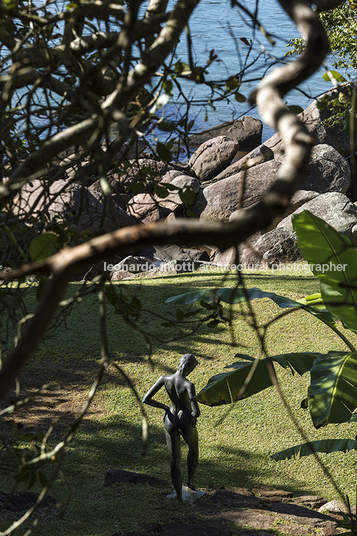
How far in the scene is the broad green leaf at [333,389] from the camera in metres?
3.54

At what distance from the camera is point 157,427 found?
6816mm

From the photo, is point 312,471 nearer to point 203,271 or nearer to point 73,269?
point 73,269

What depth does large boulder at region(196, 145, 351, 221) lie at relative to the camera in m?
14.8

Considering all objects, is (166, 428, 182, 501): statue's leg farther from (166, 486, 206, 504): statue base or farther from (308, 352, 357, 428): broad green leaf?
(308, 352, 357, 428): broad green leaf

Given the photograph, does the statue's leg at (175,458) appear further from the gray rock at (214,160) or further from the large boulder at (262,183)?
the gray rock at (214,160)

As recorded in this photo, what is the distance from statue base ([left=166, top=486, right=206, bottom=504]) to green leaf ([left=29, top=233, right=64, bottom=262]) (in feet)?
14.0

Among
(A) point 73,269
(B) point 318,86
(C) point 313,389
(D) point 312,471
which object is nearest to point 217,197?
(D) point 312,471

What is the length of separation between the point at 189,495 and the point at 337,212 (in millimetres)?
9130

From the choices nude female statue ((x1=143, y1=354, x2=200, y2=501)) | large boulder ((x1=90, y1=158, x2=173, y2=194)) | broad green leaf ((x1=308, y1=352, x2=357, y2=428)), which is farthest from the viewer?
nude female statue ((x1=143, y1=354, x2=200, y2=501))

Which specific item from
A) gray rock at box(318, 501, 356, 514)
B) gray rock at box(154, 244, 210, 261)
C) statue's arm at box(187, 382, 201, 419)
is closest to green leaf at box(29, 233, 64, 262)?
statue's arm at box(187, 382, 201, 419)

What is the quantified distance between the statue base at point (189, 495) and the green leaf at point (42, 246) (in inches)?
168

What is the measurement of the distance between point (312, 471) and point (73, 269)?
600cm

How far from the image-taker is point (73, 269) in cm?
82

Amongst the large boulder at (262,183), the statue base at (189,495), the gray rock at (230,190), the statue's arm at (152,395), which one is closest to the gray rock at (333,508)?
the statue base at (189,495)
